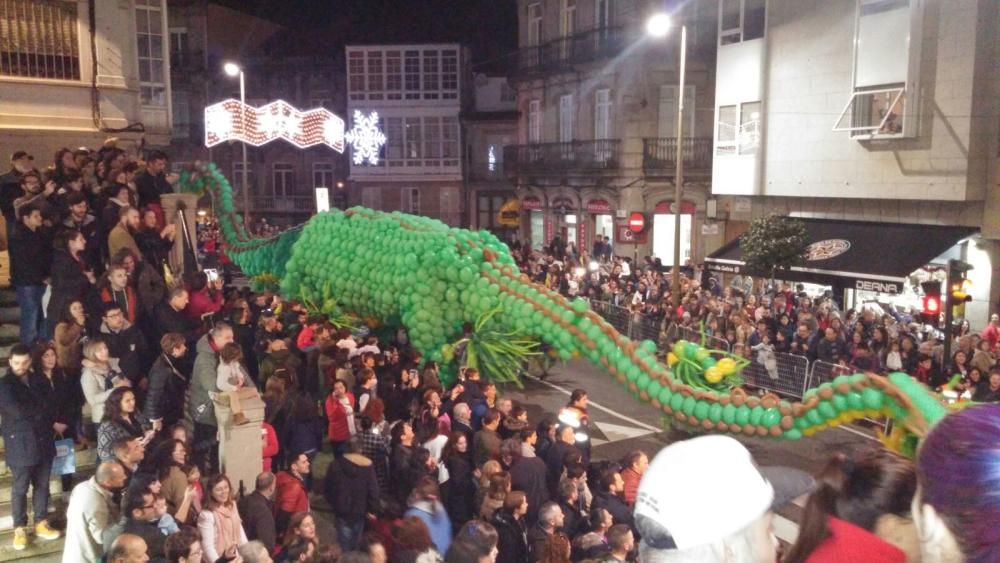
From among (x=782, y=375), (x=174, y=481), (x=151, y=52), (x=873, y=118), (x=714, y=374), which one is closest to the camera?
(x=174, y=481)

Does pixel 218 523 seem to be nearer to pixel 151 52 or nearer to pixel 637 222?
pixel 151 52

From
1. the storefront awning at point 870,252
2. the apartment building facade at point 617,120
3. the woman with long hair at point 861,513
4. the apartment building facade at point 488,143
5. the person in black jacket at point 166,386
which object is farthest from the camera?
the apartment building facade at point 488,143

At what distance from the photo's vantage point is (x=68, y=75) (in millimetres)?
13344

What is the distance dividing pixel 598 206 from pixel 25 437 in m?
24.4

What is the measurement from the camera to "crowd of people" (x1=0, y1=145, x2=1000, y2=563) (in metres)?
5.63

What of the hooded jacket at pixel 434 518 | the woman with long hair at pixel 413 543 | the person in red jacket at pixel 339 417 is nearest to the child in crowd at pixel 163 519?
the woman with long hair at pixel 413 543

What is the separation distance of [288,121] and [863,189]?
12.5 meters

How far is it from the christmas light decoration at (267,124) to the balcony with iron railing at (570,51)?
13512mm

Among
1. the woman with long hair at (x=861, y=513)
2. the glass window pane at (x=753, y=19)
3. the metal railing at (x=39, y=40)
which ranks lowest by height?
the woman with long hair at (x=861, y=513)

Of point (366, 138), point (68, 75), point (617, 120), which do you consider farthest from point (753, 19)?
point (366, 138)

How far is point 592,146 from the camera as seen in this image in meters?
29.4

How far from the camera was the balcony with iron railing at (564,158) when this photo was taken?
93.7ft


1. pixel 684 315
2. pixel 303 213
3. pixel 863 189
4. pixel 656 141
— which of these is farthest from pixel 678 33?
pixel 303 213

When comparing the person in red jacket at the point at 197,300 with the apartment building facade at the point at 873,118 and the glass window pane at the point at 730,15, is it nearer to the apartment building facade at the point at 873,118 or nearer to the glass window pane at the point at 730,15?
the apartment building facade at the point at 873,118
